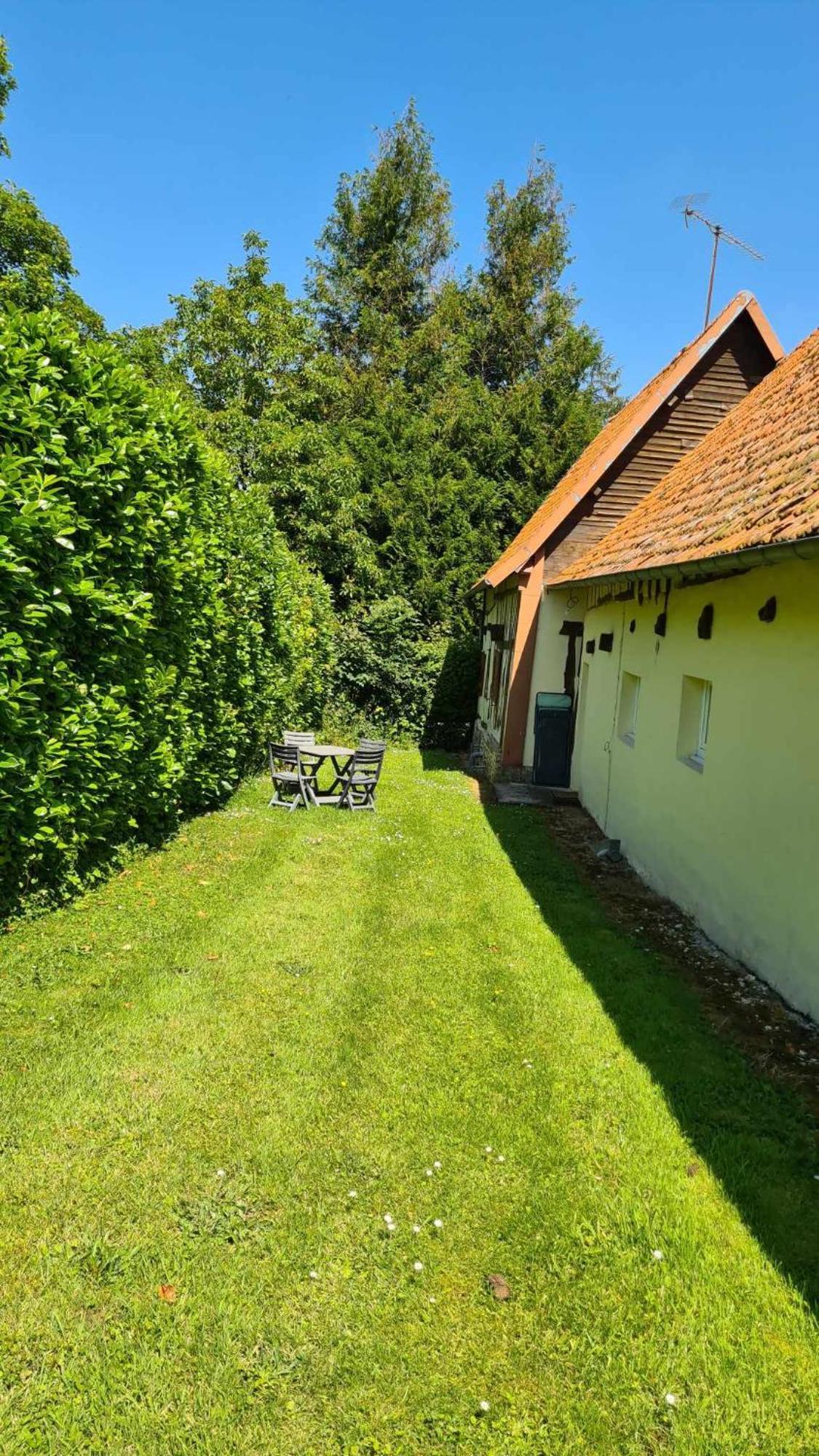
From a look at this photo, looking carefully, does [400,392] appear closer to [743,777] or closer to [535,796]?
[535,796]

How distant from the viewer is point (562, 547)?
1359 cm

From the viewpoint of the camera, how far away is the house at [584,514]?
41.3 ft

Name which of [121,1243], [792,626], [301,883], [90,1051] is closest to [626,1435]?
[121,1243]

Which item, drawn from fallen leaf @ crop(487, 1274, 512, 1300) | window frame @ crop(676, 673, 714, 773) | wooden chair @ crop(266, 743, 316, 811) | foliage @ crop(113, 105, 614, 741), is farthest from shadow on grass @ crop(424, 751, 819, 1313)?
foliage @ crop(113, 105, 614, 741)

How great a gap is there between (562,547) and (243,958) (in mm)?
10119

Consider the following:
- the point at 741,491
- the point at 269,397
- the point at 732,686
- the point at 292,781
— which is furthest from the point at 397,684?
the point at 732,686

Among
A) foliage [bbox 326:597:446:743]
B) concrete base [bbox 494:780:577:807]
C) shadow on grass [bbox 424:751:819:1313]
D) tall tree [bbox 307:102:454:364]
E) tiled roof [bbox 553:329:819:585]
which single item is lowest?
shadow on grass [bbox 424:751:819:1313]

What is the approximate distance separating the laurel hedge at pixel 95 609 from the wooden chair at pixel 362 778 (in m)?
2.31

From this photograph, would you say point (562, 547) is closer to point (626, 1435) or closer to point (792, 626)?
point (792, 626)

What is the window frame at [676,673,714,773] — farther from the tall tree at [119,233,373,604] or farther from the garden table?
the tall tree at [119,233,373,604]

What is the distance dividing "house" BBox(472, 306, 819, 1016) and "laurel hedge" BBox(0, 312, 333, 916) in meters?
4.62

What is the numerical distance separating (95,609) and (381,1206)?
14.7 feet

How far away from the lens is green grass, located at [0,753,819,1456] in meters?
2.53

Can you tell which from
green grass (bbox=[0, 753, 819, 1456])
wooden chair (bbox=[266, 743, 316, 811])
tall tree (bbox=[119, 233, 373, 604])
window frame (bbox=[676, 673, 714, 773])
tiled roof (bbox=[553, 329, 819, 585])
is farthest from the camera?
tall tree (bbox=[119, 233, 373, 604])
